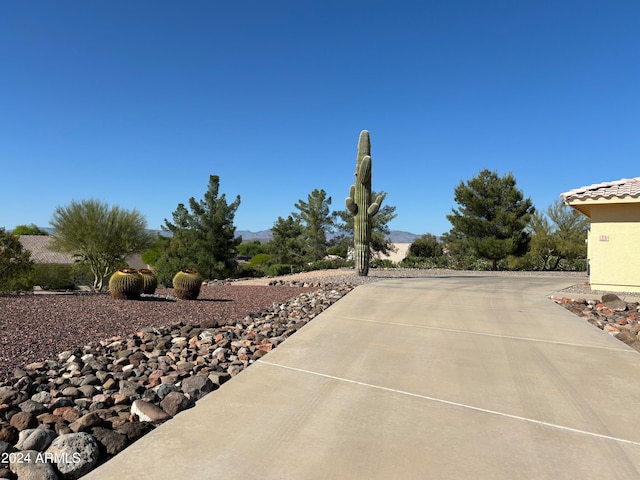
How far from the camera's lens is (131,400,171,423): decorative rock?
3.55m

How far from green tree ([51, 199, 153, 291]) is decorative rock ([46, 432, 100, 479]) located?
20.2m

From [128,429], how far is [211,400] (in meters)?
0.81

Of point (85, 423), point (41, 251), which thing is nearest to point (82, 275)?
point (41, 251)

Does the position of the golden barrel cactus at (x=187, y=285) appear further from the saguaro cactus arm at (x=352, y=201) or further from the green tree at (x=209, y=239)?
the green tree at (x=209, y=239)

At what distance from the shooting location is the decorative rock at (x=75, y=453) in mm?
2773

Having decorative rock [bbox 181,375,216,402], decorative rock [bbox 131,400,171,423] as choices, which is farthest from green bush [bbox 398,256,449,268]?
decorative rock [bbox 131,400,171,423]

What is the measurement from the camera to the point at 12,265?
46.4ft

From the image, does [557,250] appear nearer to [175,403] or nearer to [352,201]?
[352,201]

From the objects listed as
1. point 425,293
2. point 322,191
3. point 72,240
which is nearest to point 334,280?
point 425,293

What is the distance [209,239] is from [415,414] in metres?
24.7

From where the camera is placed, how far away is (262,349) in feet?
18.6

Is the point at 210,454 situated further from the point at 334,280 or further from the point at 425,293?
the point at 334,280

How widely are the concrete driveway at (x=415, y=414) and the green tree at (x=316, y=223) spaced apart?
30.2 meters

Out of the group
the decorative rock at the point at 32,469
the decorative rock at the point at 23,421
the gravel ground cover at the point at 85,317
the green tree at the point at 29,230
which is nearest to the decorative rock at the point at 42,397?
the decorative rock at the point at 23,421
